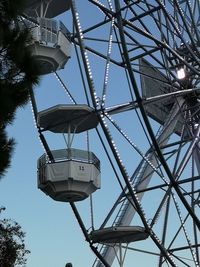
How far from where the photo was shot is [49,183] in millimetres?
22516

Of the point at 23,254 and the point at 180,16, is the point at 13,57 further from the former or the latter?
the point at 180,16

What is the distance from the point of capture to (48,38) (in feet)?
75.4

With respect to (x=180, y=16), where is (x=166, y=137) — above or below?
below

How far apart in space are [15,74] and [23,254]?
11823mm

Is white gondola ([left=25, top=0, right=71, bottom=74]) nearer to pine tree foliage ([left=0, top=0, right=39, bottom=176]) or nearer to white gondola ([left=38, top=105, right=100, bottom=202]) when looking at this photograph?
white gondola ([left=38, top=105, right=100, bottom=202])

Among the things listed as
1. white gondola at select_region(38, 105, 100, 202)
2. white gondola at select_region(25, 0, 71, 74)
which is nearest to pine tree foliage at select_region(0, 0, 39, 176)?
white gondola at select_region(25, 0, 71, 74)


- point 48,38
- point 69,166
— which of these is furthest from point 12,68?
point 48,38

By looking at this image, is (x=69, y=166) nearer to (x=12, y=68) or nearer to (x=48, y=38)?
(x=48, y=38)

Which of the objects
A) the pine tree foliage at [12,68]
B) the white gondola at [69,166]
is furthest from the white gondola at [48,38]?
the pine tree foliage at [12,68]

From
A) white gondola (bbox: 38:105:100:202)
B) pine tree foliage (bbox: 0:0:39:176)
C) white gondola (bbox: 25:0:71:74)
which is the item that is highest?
white gondola (bbox: 25:0:71:74)

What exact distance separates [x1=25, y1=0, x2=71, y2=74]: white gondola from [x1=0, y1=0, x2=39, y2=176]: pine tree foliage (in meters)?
8.91

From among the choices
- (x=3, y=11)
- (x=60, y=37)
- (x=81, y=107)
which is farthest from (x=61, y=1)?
(x=3, y=11)

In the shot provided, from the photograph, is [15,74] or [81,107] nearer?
[15,74]

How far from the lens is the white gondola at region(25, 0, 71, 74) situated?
22734 millimetres
